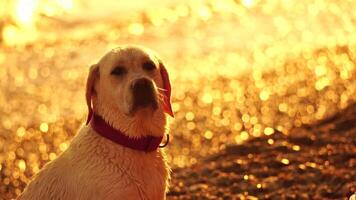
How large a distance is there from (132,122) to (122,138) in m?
0.15

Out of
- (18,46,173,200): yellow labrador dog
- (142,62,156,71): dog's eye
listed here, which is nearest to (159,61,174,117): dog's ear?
(18,46,173,200): yellow labrador dog

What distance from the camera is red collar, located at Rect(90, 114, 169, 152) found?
19.5ft

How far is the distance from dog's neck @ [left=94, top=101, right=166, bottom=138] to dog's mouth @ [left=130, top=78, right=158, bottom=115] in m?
0.12

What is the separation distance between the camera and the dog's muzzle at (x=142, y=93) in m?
5.75

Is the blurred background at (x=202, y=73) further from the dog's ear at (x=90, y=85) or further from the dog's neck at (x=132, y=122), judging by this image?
the dog's ear at (x=90, y=85)

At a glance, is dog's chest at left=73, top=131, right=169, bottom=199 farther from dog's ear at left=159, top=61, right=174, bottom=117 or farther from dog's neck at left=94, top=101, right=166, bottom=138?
dog's ear at left=159, top=61, right=174, bottom=117

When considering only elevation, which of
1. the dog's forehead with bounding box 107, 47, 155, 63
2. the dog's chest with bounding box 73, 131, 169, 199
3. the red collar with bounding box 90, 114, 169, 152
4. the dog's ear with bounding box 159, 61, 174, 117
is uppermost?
the dog's forehead with bounding box 107, 47, 155, 63

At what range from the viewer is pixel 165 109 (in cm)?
607

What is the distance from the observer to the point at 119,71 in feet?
19.5

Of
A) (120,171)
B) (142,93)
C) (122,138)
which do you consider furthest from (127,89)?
(120,171)

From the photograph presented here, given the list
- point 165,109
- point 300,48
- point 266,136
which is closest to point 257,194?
point 266,136

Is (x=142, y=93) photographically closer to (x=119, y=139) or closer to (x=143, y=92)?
(x=143, y=92)

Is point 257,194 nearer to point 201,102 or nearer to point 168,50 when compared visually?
point 201,102

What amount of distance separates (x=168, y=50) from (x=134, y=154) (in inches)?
308
